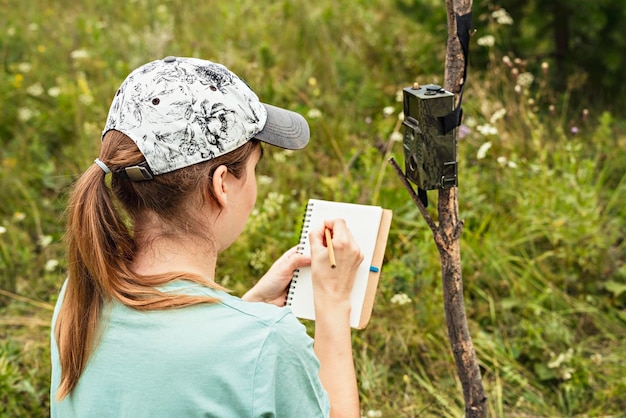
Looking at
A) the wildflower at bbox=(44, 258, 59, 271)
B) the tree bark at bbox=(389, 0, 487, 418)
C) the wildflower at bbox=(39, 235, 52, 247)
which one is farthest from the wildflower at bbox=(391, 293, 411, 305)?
the wildflower at bbox=(39, 235, 52, 247)

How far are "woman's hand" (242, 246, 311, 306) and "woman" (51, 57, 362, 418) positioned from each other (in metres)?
0.29

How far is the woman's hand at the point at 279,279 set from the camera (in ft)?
5.89

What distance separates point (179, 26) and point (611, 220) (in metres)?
3.51

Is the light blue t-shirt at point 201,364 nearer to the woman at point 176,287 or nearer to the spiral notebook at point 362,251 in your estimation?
the woman at point 176,287

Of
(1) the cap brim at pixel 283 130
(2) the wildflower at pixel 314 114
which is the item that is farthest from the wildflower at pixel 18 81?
(1) the cap brim at pixel 283 130

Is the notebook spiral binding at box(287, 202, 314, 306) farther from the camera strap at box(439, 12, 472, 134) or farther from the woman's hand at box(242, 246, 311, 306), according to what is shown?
the camera strap at box(439, 12, 472, 134)

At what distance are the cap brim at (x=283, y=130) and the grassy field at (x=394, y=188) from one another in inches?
46.7

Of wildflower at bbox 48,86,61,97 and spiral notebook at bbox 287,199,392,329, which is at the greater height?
wildflower at bbox 48,86,61,97

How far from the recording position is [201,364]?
47.9 inches

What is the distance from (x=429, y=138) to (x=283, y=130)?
1.06 ft

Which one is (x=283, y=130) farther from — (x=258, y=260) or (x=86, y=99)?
(x=86, y=99)

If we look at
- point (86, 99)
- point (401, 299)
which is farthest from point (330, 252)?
point (86, 99)

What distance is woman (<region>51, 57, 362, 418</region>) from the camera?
1229 mm

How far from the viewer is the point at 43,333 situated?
292 cm
